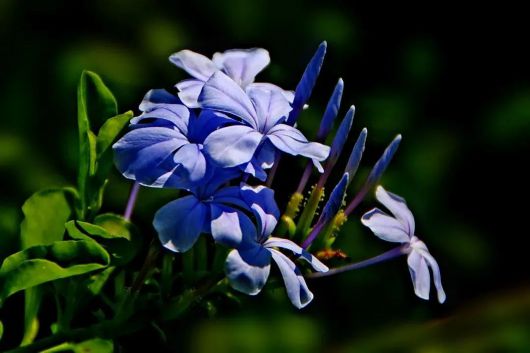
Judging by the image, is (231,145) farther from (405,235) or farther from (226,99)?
(405,235)

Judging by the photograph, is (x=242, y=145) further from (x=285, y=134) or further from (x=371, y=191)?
(x=371, y=191)

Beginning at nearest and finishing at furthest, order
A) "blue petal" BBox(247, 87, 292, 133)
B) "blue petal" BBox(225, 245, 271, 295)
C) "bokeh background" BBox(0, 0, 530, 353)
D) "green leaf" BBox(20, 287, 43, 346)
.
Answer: "blue petal" BBox(225, 245, 271, 295), "blue petal" BBox(247, 87, 292, 133), "green leaf" BBox(20, 287, 43, 346), "bokeh background" BBox(0, 0, 530, 353)

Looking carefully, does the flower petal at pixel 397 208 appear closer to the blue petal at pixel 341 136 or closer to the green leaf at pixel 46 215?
the blue petal at pixel 341 136

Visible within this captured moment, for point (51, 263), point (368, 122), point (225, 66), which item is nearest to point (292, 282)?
point (51, 263)

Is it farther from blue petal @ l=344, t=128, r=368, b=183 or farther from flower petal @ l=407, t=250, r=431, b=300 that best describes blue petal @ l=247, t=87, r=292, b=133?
flower petal @ l=407, t=250, r=431, b=300

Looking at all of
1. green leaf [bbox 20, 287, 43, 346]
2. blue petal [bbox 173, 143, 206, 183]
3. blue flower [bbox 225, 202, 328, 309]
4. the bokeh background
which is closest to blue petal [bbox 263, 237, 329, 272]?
blue flower [bbox 225, 202, 328, 309]

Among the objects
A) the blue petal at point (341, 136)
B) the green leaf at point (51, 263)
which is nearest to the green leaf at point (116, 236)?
the green leaf at point (51, 263)

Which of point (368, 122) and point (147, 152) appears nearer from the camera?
point (147, 152)
